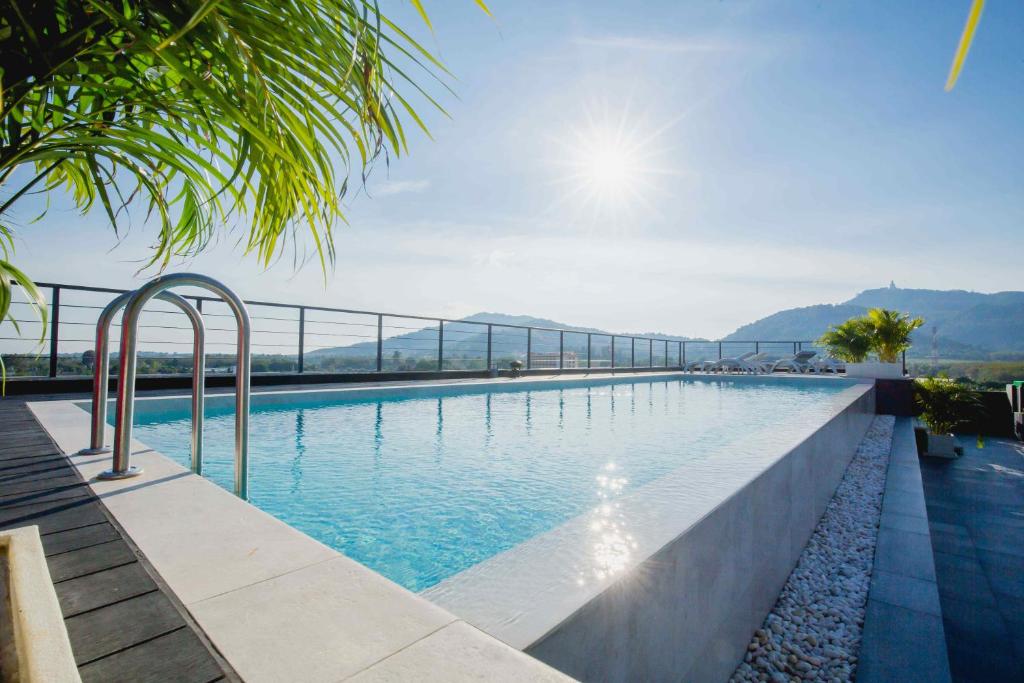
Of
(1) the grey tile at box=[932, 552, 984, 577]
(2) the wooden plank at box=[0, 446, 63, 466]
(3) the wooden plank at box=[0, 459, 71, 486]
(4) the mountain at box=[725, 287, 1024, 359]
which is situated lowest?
(1) the grey tile at box=[932, 552, 984, 577]

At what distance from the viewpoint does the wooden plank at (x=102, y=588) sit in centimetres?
87

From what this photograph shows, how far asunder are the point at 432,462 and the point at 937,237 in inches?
669

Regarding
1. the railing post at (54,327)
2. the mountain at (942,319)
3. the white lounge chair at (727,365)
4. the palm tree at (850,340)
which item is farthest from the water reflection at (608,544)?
the mountain at (942,319)

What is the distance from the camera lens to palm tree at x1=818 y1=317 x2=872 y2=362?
32.0 feet

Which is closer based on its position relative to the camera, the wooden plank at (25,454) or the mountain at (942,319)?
the wooden plank at (25,454)

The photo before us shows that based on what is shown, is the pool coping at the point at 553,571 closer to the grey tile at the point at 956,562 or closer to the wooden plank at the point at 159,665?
the wooden plank at the point at 159,665

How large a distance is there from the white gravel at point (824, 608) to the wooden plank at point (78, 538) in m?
1.88

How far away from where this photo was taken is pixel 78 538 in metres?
1.16

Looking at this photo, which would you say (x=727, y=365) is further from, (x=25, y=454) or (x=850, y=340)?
(x=25, y=454)

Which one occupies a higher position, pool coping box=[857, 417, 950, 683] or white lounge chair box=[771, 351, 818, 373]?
white lounge chair box=[771, 351, 818, 373]

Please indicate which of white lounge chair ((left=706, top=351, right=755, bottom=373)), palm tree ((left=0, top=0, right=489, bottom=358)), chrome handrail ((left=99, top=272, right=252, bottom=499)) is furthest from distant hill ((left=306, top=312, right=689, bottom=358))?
palm tree ((left=0, top=0, right=489, bottom=358))

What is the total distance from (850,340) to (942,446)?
5.63m

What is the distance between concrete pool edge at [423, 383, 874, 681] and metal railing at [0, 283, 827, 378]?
3.52 meters

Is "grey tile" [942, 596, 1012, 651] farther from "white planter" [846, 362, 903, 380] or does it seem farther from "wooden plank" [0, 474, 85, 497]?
"white planter" [846, 362, 903, 380]
